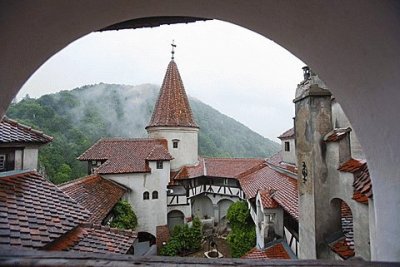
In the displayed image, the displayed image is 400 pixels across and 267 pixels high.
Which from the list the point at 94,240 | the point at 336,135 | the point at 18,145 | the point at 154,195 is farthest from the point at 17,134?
the point at 154,195

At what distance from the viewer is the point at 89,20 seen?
1276 millimetres

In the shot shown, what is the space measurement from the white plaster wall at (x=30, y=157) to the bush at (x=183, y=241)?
10555mm

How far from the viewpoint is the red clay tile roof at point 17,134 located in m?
5.95

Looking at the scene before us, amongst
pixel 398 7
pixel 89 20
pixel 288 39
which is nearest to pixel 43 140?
pixel 89 20

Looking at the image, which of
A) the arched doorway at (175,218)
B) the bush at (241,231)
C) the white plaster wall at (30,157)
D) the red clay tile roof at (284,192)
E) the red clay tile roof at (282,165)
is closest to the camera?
the white plaster wall at (30,157)

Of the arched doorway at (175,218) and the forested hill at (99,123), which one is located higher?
the forested hill at (99,123)

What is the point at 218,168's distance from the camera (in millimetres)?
19016

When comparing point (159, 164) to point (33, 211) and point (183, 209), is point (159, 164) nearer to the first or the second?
point (183, 209)

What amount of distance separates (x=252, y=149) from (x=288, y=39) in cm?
4515

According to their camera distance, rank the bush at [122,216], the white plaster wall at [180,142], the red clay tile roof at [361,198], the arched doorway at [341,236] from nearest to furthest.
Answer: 1. the red clay tile roof at [361,198]
2. the arched doorway at [341,236]
3. the bush at [122,216]
4. the white plaster wall at [180,142]

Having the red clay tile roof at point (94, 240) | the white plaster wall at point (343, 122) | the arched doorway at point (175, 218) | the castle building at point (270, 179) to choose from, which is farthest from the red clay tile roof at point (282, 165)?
the red clay tile roof at point (94, 240)

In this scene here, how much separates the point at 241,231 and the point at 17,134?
34.1 feet

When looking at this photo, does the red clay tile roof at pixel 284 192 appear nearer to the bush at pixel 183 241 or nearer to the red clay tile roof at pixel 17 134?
the bush at pixel 183 241

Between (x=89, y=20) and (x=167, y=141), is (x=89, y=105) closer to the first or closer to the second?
(x=167, y=141)
